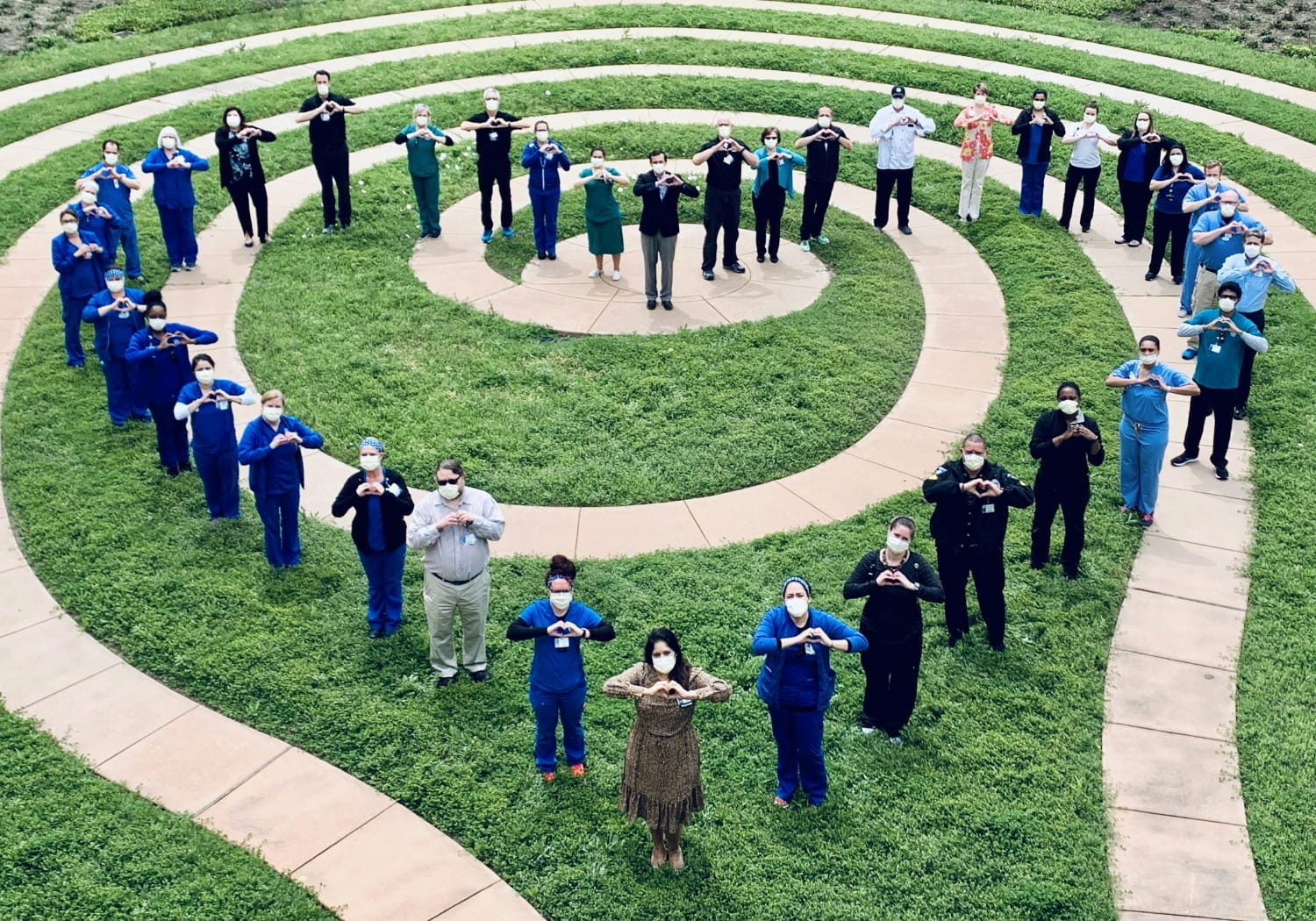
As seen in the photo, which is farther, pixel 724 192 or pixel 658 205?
pixel 724 192

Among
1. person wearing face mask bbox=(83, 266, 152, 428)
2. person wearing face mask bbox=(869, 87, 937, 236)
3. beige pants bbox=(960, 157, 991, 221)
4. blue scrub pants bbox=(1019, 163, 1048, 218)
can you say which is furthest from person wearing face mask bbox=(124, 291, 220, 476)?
blue scrub pants bbox=(1019, 163, 1048, 218)

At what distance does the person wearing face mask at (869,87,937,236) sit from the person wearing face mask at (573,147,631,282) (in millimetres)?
3630

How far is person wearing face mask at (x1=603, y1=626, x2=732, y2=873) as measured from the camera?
876cm

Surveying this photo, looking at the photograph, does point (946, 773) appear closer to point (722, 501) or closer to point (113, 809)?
point (722, 501)

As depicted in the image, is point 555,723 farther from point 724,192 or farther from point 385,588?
point 724,192

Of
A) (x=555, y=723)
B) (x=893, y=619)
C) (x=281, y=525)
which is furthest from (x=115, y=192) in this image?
(x=893, y=619)

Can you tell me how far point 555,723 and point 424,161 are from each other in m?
10.2

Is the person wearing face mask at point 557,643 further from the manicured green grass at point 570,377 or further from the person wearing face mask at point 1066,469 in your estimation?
the person wearing face mask at point 1066,469

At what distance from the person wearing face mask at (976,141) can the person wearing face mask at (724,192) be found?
3265 mm

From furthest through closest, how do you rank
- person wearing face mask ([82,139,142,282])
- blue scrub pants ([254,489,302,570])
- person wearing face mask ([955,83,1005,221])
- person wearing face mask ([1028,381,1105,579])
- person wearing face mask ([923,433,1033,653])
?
person wearing face mask ([955,83,1005,221])
person wearing face mask ([82,139,142,282])
blue scrub pants ([254,489,302,570])
person wearing face mask ([1028,381,1105,579])
person wearing face mask ([923,433,1033,653])

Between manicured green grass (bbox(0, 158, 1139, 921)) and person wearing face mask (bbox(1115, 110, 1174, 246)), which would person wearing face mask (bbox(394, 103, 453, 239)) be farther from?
person wearing face mask (bbox(1115, 110, 1174, 246))

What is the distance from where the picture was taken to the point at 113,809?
31.2 ft

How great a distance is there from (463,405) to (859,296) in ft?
17.3

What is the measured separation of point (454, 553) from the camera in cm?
1031
